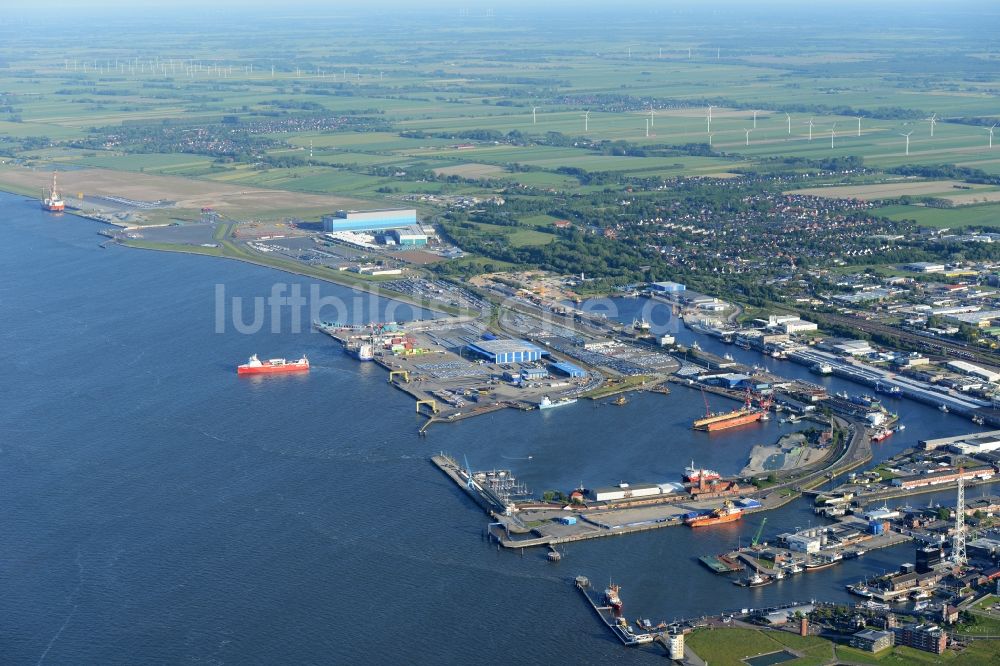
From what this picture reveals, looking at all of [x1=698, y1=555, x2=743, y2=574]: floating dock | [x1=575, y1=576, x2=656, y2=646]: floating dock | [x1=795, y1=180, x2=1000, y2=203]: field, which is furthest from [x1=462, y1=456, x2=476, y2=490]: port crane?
[x1=795, y1=180, x2=1000, y2=203]: field

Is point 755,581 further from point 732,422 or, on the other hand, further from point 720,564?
point 732,422

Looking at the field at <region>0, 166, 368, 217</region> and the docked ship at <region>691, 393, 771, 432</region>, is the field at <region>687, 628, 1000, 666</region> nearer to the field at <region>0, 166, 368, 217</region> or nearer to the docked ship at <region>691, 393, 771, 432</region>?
the docked ship at <region>691, 393, 771, 432</region>

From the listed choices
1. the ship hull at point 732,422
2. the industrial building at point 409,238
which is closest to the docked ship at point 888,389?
the ship hull at point 732,422

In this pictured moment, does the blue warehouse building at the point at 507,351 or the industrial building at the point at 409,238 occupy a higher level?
the industrial building at the point at 409,238

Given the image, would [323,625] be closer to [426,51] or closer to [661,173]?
[661,173]

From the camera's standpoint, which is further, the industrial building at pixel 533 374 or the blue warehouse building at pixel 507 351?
the blue warehouse building at pixel 507 351

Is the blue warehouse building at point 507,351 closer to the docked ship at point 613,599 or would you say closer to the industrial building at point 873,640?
the docked ship at point 613,599

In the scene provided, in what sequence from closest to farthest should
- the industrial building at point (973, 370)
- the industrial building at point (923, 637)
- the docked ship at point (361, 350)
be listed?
the industrial building at point (923, 637) → the industrial building at point (973, 370) → the docked ship at point (361, 350)

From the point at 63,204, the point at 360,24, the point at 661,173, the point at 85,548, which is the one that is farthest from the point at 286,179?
the point at 360,24
